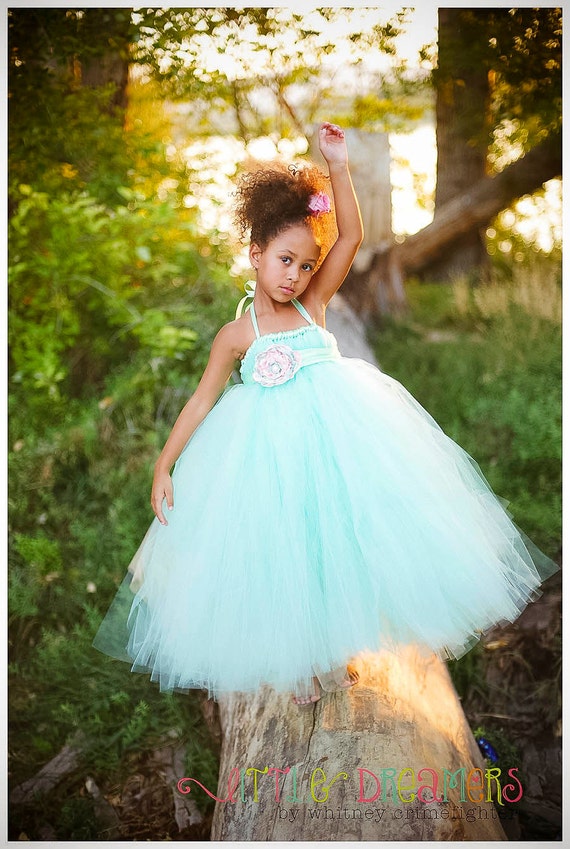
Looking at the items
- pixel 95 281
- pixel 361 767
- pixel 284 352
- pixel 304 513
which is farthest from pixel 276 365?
pixel 95 281

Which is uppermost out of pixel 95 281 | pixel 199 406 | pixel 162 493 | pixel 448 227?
pixel 448 227

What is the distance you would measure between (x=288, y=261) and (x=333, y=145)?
0.35m

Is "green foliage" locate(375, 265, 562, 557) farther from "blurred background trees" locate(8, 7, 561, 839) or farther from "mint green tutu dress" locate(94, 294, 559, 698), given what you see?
"mint green tutu dress" locate(94, 294, 559, 698)

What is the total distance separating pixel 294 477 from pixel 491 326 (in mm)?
3465

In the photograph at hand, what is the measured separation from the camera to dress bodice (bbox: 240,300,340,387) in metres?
1.92

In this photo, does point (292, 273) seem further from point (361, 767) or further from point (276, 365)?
point (361, 767)

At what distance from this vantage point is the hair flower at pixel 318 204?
194 centimetres

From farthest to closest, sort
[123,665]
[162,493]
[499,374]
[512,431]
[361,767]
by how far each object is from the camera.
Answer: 1. [499,374]
2. [512,431]
3. [123,665]
4. [162,493]
5. [361,767]

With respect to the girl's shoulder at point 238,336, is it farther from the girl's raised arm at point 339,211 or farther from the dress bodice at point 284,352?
the girl's raised arm at point 339,211

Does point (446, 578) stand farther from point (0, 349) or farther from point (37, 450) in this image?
point (37, 450)

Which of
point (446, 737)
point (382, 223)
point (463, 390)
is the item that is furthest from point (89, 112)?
point (446, 737)

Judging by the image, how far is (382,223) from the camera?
471 cm

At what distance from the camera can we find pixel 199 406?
2020 millimetres

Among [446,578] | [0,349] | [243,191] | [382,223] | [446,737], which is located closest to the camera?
[446,578]
